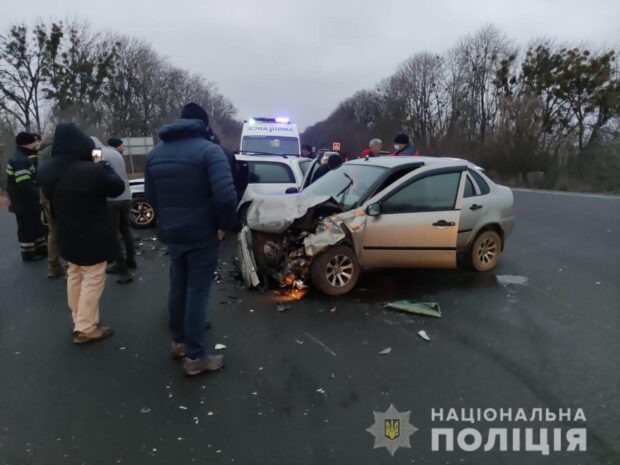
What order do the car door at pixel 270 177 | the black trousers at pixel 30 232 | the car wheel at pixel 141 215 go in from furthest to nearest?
the car wheel at pixel 141 215, the car door at pixel 270 177, the black trousers at pixel 30 232

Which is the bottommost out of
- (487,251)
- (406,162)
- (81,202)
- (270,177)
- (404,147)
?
(487,251)

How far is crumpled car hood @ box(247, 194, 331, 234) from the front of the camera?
5203 mm

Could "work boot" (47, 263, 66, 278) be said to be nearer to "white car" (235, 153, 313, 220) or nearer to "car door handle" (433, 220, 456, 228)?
Answer: "white car" (235, 153, 313, 220)

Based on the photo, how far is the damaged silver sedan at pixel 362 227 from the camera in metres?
5.22

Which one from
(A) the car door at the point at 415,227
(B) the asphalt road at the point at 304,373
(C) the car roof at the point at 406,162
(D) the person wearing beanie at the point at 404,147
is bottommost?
(B) the asphalt road at the point at 304,373

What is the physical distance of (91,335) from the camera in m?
4.13

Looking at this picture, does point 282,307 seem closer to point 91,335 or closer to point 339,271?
point 339,271

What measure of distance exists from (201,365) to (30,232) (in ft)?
17.1

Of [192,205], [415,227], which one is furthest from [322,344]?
[415,227]

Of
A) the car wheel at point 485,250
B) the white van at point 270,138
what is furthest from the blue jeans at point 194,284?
the white van at point 270,138

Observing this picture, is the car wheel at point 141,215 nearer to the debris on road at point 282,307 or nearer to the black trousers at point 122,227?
the black trousers at point 122,227

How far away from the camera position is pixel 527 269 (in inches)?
263

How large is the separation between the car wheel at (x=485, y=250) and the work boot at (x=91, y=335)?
471cm

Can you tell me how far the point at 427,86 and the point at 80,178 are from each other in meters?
62.2
